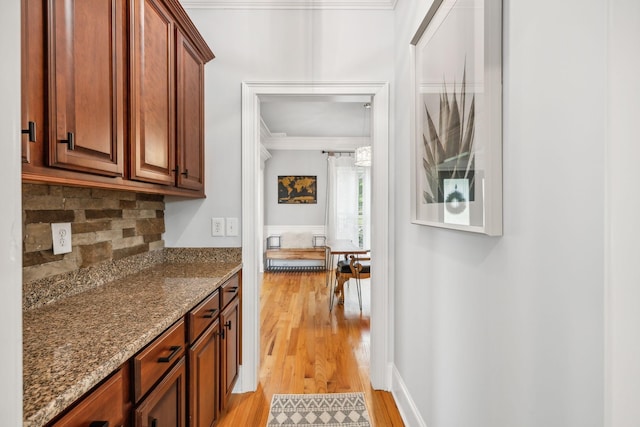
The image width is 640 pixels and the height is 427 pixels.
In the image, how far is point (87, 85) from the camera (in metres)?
1.07

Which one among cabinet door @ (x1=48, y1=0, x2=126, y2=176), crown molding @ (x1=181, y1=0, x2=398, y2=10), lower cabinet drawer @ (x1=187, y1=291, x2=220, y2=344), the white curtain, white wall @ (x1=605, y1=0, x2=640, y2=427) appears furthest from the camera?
the white curtain

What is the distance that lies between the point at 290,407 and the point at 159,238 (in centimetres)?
139

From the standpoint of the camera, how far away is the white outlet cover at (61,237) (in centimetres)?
127

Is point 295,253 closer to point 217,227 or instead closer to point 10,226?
point 217,227

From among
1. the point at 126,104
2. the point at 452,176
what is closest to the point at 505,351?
the point at 452,176

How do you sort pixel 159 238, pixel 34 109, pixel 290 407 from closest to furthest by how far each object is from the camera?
1. pixel 34 109
2. pixel 290 407
3. pixel 159 238

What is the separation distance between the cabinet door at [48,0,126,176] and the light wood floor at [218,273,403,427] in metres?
1.65

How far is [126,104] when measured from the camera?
4.28 ft

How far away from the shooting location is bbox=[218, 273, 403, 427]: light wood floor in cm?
201

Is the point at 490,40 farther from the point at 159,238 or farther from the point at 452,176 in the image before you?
the point at 159,238

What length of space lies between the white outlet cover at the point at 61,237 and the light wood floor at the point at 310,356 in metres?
1.31

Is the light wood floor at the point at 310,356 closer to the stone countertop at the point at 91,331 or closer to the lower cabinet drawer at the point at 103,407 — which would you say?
the stone countertop at the point at 91,331

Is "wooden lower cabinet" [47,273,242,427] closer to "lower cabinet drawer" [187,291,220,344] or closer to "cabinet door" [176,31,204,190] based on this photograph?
"lower cabinet drawer" [187,291,220,344]

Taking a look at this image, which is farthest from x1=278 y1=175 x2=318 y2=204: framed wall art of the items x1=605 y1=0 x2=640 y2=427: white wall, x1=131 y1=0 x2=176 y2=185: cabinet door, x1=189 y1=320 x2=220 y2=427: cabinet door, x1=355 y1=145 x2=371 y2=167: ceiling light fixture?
x1=605 y1=0 x2=640 y2=427: white wall
